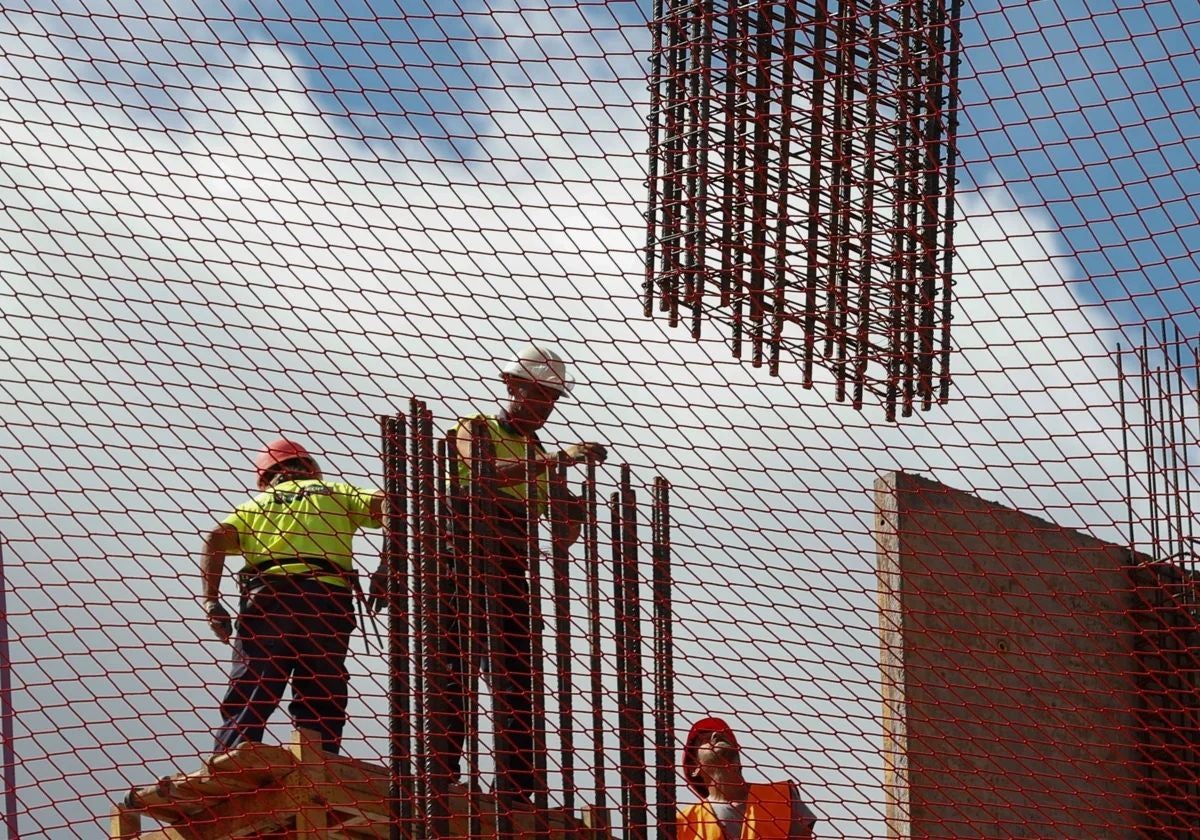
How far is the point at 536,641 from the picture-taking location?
24.5 feet

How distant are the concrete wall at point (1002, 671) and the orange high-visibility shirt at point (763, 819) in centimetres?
40

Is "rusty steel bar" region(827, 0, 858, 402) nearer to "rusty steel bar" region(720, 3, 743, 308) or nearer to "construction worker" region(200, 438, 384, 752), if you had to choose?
"rusty steel bar" region(720, 3, 743, 308)

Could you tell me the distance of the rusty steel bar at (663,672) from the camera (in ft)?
23.9

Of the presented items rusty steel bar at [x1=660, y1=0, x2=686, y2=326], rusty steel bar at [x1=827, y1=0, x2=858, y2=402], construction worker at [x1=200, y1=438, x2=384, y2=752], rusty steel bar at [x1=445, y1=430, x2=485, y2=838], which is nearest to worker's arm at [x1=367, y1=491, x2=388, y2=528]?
construction worker at [x1=200, y1=438, x2=384, y2=752]

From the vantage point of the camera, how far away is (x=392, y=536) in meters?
7.25

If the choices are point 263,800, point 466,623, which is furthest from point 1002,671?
point 263,800

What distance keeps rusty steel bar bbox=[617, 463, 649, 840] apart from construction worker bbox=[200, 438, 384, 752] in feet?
3.22

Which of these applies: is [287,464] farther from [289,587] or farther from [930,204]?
[930,204]

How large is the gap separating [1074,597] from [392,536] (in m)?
3.14

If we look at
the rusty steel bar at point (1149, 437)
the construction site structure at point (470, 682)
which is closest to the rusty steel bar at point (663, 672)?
the construction site structure at point (470, 682)

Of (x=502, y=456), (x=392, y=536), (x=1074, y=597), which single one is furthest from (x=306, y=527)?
(x=1074, y=597)

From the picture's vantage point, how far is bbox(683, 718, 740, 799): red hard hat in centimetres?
715

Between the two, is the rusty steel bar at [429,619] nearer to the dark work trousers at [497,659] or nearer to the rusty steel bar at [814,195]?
the dark work trousers at [497,659]

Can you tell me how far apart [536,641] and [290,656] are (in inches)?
37.3
